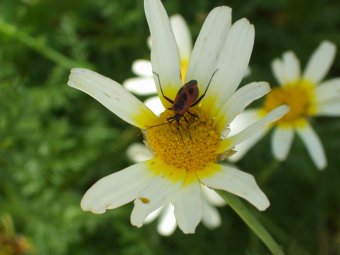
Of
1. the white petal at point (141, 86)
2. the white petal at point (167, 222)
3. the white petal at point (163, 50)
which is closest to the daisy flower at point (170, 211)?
the white petal at point (167, 222)

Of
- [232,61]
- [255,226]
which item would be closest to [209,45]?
[232,61]

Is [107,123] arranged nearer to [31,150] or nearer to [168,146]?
[31,150]

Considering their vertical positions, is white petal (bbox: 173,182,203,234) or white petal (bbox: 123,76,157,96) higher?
white petal (bbox: 123,76,157,96)

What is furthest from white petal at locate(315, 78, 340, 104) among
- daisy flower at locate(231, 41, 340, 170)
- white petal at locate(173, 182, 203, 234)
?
white petal at locate(173, 182, 203, 234)

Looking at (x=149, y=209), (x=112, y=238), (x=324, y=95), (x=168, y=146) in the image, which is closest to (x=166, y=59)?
(x=168, y=146)

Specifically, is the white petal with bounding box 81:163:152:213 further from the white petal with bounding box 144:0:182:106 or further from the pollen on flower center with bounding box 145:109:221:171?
the white petal with bounding box 144:0:182:106

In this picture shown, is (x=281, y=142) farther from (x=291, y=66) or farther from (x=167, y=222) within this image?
(x=167, y=222)
